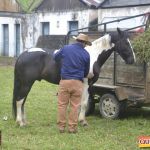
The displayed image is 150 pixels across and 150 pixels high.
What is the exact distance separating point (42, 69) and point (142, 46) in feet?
6.84

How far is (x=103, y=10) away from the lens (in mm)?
27031

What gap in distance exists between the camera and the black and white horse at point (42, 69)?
30.7 ft

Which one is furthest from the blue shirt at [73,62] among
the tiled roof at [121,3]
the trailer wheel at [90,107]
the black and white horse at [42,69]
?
the tiled roof at [121,3]

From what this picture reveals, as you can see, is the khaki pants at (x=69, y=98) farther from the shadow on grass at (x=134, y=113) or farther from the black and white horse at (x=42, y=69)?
the shadow on grass at (x=134, y=113)

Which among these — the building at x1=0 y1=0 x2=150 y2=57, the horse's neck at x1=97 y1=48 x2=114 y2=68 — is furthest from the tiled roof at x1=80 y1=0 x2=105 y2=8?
the horse's neck at x1=97 y1=48 x2=114 y2=68

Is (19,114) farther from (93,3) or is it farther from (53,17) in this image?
(53,17)

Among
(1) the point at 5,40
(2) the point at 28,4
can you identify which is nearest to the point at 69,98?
(2) the point at 28,4

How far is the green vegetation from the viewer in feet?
107

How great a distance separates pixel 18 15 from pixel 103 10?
824 centimetres

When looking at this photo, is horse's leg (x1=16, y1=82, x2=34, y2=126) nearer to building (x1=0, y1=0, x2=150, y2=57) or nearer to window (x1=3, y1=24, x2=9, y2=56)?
building (x1=0, y1=0, x2=150, y2=57)

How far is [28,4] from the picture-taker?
33625mm

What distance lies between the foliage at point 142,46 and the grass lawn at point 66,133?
1417mm

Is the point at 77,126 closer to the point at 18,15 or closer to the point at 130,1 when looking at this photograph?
the point at 130,1

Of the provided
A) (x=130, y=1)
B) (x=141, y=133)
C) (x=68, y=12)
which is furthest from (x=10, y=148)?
(x=68, y=12)
